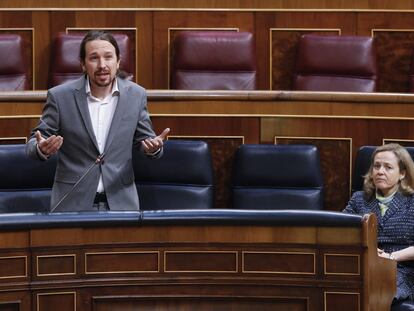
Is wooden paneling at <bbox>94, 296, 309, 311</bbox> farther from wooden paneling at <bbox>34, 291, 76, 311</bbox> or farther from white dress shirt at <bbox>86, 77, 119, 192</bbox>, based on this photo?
white dress shirt at <bbox>86, 77, 119, 192</bbox>

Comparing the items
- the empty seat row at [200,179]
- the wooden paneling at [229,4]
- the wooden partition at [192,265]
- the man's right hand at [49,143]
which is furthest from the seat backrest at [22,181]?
the wooden paneling at [229,4]

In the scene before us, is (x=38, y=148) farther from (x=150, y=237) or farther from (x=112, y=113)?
(x=150, y=237)

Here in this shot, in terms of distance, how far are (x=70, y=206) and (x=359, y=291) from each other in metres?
0.42

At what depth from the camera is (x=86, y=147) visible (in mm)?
1371

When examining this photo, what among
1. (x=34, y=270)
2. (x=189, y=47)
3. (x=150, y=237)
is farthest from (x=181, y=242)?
(x=189, y=47)

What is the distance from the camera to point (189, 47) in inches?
75.8

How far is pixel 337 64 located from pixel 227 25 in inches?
9.0

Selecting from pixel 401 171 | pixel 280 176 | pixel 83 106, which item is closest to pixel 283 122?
pixel 280 176

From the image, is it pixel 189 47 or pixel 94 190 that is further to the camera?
pixel 189 47

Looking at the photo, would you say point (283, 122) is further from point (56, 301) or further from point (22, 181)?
point (56, 301)

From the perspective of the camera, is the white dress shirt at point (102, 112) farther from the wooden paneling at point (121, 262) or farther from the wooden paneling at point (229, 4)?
the wooden paneling at point (229, 4)

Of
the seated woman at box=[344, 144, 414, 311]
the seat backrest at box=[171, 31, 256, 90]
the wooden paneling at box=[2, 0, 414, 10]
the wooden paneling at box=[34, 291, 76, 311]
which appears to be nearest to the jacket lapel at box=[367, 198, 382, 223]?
the seated woman at box=[344, 144, 414, 311]

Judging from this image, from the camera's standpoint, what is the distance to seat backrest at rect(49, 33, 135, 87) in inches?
74.7

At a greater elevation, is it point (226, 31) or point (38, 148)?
point (226, 31)
